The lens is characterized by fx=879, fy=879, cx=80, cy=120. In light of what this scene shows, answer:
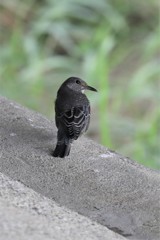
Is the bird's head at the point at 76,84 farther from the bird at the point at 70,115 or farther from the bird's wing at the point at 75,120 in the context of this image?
the bird's wing at the point at 75,120

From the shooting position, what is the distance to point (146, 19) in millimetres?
7770

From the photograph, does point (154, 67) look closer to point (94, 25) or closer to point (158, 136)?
point (158, 136)

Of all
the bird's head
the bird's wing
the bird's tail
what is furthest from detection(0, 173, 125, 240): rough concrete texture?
the bird's head

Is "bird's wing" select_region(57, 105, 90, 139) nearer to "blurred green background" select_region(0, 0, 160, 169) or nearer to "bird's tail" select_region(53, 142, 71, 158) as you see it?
"bird's tail" select_region(53, 142, 71, 158)

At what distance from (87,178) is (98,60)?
256cm

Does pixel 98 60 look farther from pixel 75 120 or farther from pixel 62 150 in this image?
pixel 62 150

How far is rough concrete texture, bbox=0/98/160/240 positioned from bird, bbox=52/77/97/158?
0.15ft

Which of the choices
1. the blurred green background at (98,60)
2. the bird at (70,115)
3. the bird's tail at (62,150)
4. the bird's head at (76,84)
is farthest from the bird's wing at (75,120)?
the blurred green background at (98,60)

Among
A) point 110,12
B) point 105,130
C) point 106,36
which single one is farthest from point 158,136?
point 110,12

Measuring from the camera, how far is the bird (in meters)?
3.50

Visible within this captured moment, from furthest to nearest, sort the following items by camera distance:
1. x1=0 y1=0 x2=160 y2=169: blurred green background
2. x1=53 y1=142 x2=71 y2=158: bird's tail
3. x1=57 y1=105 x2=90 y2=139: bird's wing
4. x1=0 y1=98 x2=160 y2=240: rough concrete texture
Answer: x1=0 y1=0 x2=160 y2=169: blurred green background → x1=57 y1=105 x2=90 y2=139: bird's wing → x1=53 y1=142 x2=71 y2=158: bird's tail → x1=0 y1=98 x2=160 y2=240: rough concrete texture

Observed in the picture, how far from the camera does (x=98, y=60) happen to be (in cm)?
577

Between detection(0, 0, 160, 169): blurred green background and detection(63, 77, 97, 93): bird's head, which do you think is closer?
detection(63, 77, 97, 93): bird's head

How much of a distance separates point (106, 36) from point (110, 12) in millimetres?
781
